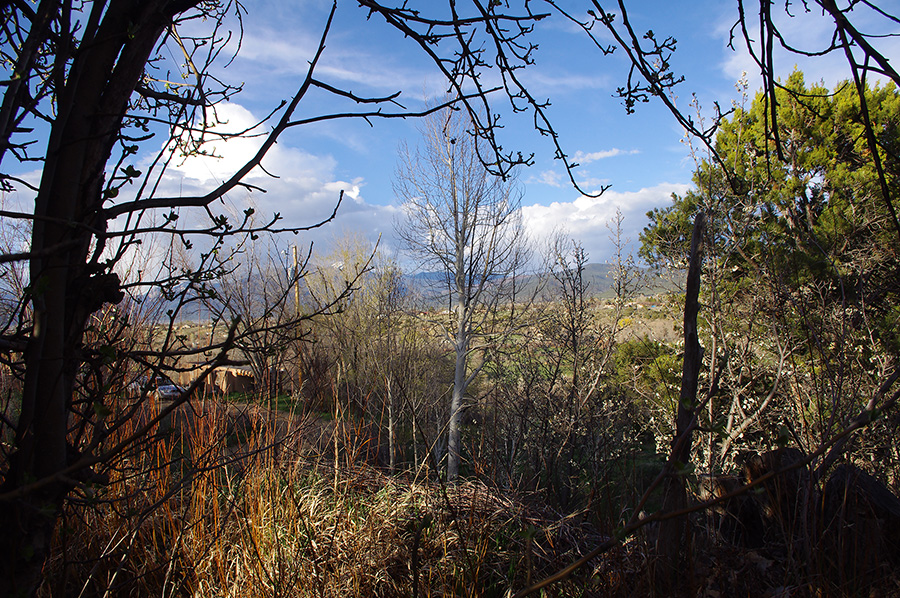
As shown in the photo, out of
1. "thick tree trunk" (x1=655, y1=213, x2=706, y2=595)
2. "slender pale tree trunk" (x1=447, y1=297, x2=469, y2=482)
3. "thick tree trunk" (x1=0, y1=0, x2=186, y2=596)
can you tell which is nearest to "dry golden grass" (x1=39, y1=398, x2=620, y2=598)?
"thick tree trunk" (x1=655, y1=213, x2=706, y2=595)

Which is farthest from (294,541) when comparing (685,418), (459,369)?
(459,369)

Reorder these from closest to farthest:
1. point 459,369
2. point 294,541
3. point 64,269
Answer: point 64,269, point 294,541, point 459,369

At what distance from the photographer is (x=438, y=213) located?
51.8 ft

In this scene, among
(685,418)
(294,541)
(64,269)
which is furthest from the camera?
(294,541)

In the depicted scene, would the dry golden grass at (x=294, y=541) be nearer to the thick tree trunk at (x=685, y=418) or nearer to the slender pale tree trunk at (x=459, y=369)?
the thick tree trunk at (x=685, y=418)

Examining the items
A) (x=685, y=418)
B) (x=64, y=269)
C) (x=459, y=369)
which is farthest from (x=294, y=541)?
(x=459, y=369)

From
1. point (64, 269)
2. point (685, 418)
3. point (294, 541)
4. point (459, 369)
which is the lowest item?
point (459, 369)

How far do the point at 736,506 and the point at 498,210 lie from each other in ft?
43.9

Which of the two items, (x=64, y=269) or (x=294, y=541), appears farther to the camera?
(x=294, y=541)

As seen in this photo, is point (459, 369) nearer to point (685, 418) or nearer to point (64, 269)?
point (685, 418)

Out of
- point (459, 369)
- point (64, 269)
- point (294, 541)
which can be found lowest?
point (459, 369)

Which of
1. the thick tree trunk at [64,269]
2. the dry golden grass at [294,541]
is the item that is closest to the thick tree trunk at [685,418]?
the dry golden grass at [294,541]

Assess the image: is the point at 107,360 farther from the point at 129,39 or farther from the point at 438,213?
the point at 438,213

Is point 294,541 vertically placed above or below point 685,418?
below
